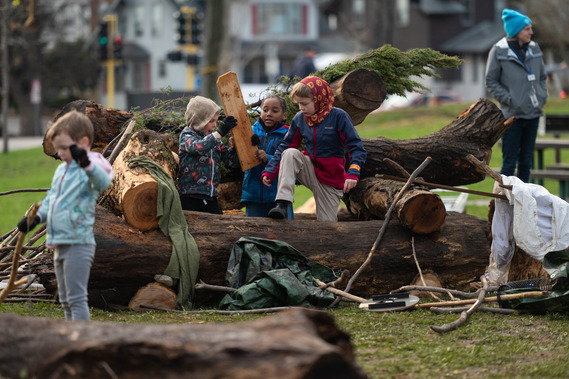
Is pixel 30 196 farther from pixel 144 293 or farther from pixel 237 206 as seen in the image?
pixel 144 293

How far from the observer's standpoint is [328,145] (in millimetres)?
7676

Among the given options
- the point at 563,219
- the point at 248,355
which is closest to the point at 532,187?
the point at 563,219

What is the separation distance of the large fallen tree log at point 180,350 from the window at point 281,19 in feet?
193

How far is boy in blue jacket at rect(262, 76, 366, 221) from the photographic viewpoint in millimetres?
7496

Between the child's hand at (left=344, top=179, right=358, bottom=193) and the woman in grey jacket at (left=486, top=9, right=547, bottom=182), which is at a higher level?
the woman in grey jacket at (left=486, top=9, right=547, bottom=182)

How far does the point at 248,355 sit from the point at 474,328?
2.86 m

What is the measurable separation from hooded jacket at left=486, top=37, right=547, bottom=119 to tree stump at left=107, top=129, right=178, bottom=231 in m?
4.10

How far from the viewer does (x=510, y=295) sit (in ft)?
21.7

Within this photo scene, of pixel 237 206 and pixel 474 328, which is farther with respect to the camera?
pixel 237 206

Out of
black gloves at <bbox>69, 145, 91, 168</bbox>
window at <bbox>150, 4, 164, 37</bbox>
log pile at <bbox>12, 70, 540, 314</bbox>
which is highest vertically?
window at <bbox>150, 4, 164, 37</bbox>

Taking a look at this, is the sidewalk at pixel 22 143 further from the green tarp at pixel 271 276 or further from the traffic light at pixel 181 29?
the green tarp at pixel 271 276

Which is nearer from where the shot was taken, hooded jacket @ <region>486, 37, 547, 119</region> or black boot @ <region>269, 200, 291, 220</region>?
black boot @ <region>269, 200, 291, 220</region>

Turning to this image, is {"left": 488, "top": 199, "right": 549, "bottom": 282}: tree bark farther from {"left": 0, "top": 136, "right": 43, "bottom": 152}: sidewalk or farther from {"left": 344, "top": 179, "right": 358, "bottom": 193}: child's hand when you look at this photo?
{"left": 0, "top": 136, "right": 43, "bottom": 152}: sidewalk

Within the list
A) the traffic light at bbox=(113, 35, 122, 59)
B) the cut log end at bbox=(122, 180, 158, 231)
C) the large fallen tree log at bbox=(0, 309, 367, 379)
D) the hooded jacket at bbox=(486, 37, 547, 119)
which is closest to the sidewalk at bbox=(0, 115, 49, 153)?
the traffic light at bbox=(113, 35, 122, 59)
